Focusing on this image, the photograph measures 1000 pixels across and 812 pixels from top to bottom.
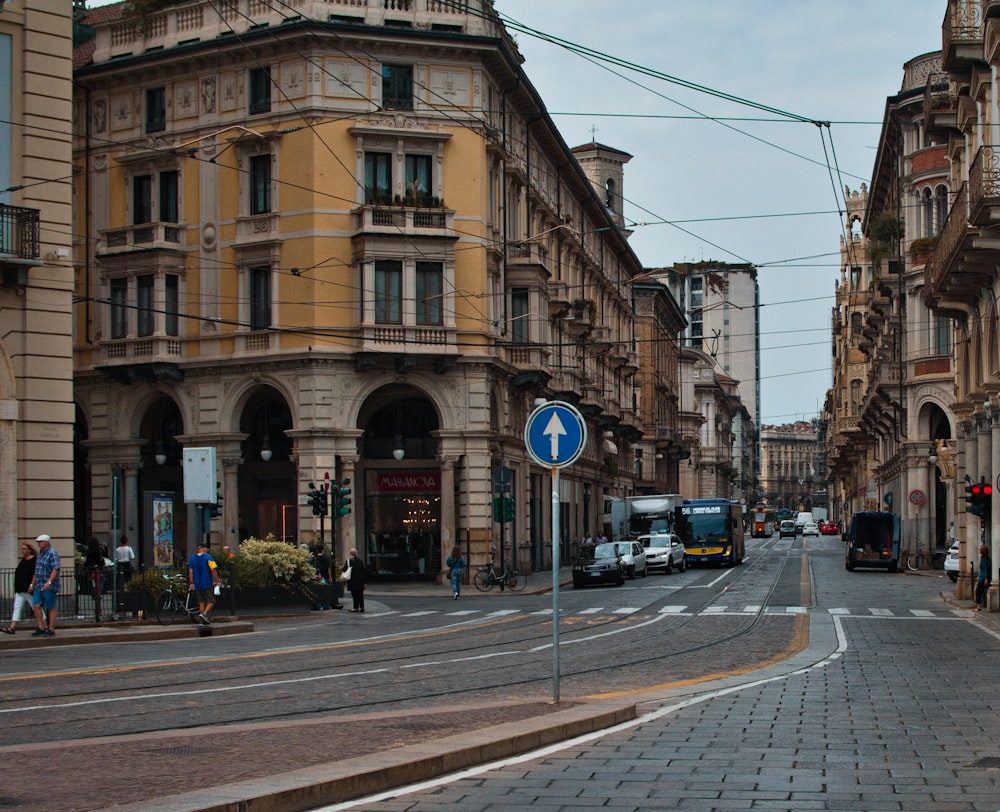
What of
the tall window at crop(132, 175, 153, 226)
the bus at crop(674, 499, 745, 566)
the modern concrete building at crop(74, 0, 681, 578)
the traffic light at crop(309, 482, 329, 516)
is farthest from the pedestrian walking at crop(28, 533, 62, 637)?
the bus at crop(674, 499, 745, 566)

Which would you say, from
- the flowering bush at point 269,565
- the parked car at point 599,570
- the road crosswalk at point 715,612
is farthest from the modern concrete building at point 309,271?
the flowering bush at point 269,565

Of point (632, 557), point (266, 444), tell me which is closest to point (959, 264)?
point (632, 557)

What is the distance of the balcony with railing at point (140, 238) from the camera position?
47.0 metres

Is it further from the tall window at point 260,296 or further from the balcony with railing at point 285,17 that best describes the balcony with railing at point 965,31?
the tall window at point 260,296

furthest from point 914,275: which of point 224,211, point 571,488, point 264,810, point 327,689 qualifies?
point 264,810

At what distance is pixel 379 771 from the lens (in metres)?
9.35

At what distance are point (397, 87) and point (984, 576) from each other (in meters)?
24.2

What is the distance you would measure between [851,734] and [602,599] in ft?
86.7

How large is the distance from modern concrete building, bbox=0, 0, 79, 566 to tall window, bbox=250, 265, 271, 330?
17446mm

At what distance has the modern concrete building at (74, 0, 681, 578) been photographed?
45.2 m

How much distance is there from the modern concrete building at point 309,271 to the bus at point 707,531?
47.6 ft

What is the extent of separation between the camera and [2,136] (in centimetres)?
2783

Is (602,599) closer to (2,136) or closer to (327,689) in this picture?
(2,136)

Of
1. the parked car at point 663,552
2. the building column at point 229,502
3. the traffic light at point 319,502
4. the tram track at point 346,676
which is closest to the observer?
the tram track at point 346,676
